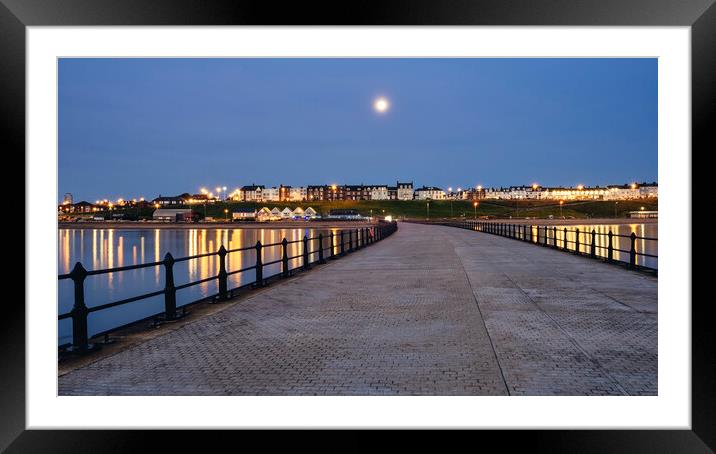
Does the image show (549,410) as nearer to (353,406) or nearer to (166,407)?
(353,406)

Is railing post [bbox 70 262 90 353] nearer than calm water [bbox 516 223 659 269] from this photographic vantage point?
Yes

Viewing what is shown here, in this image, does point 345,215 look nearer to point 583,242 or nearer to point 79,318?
point 583,242

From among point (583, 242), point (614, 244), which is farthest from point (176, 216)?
point (583, 242)

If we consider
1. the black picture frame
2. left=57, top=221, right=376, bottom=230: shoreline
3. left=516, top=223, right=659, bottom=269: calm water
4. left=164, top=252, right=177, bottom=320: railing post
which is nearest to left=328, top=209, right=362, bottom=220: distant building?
left=57, top=221, right=376, bottom=230: shoreline

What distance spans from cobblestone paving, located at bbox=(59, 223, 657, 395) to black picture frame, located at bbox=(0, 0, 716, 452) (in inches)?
44.6

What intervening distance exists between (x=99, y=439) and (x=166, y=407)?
2.43 feet

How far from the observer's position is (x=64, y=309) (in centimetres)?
2852

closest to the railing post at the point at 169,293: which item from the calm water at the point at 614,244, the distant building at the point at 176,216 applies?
the calm water at the point at 614,244

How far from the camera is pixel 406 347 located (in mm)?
7758

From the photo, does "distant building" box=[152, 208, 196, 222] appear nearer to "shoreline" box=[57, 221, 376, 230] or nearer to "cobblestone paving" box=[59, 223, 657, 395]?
"shoreline" box=[57, 221, 376, 230]

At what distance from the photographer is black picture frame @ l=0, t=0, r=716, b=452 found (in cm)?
456
